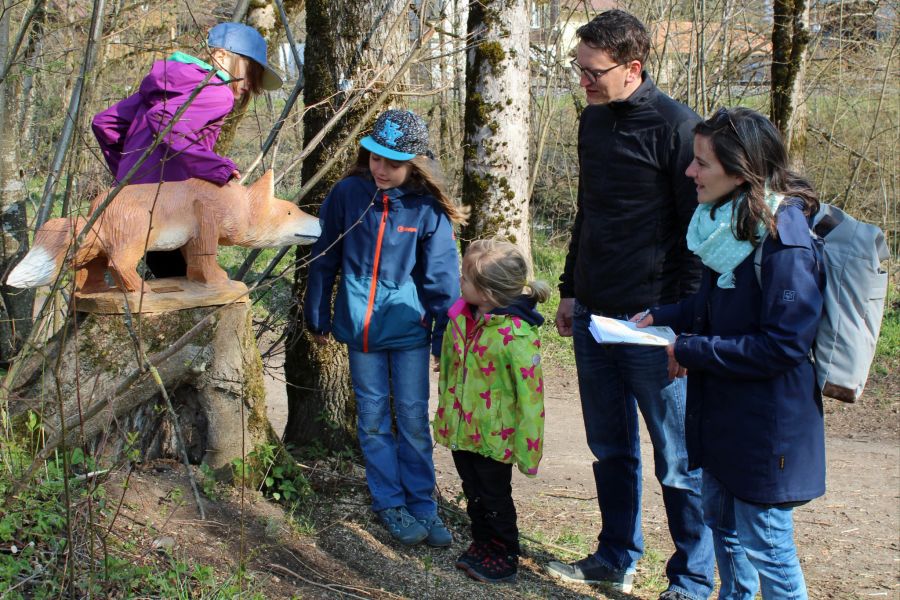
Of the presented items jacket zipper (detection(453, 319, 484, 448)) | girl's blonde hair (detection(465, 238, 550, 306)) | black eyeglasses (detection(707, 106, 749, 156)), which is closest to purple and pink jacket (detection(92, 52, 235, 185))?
girl's blonde hair (detection(465, 238, 550, 306))

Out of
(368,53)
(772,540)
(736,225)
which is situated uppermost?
(368,53)

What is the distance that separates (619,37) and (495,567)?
6.70ft

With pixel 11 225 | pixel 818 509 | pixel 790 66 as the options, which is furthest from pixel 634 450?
pixel 790 66

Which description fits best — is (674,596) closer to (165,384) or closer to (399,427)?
(399,427)

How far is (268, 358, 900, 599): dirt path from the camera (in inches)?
156

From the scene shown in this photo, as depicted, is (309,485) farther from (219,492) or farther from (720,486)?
(720,486)

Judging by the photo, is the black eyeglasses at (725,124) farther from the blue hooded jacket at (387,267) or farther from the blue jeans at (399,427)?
the blue jeans at (399,427)

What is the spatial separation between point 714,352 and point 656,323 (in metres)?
0.39

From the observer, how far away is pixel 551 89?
346 inches

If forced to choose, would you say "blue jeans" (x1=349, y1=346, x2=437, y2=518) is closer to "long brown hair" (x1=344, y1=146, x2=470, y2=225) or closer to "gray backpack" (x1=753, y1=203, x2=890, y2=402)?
"long brown hair" (x1=344, y1=146, x2=470, y2=225)

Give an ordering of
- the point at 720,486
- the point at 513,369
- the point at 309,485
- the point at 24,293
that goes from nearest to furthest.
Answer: the point at 720,486, the point at 513,369, the point at 309,485, the point at 24,293

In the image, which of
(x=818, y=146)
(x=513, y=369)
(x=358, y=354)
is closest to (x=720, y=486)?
(x=513, y=369)

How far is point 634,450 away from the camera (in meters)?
3.36

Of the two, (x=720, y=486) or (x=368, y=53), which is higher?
(x=368, y=53)
